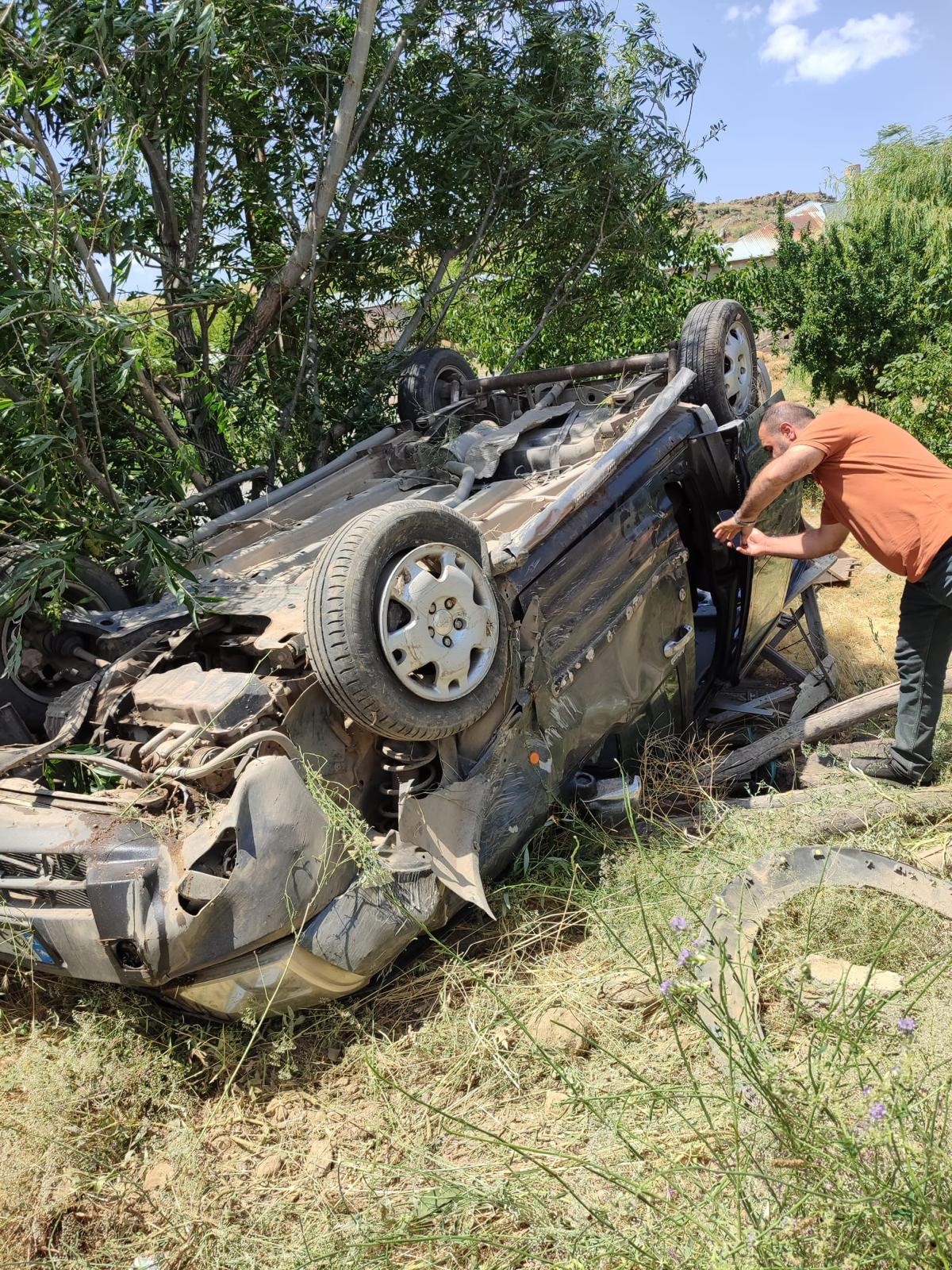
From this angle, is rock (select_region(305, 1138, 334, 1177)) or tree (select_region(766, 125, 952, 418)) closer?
rock (select_region(305, 1138, 334, 1177))

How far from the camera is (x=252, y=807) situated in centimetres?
263

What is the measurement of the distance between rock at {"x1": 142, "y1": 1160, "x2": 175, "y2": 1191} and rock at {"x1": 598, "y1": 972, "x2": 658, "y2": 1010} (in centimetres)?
134

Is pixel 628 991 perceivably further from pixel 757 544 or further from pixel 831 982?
pixel 757 544

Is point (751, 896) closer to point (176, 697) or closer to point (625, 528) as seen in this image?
point (625, 528)

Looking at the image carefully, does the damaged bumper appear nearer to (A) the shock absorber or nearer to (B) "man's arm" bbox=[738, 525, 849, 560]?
(A) the shock absorber

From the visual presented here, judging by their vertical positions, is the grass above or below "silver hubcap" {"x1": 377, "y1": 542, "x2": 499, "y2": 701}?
below

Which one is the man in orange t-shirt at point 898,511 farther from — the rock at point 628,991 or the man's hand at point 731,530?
the rock at point 628,991

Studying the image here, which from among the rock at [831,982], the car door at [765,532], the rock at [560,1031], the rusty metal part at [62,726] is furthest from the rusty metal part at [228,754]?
the car door at [765,532]

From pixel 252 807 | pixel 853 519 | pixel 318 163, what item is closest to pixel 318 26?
pixel 318 163

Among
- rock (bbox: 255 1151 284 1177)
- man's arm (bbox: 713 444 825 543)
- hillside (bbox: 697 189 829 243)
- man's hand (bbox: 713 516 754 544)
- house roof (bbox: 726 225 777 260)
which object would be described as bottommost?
rock (bbox: 255 1151 284 1177)

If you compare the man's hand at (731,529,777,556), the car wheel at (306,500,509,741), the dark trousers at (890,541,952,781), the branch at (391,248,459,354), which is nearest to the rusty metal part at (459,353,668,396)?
the man's hand at (731,529,777,556)

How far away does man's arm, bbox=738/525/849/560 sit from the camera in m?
4.05

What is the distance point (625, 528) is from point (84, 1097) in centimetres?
274

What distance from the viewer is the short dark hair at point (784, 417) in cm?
392
